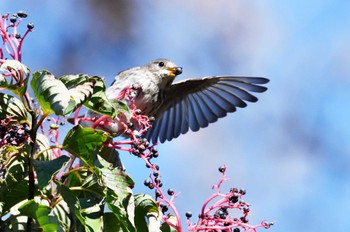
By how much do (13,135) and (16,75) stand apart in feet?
0.67

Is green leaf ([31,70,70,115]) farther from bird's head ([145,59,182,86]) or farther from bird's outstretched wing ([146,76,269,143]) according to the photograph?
bird's outstretched wing ([146,76,269,143])

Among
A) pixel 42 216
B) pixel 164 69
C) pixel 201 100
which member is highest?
pixel 201 100

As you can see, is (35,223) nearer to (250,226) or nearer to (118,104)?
(118,104)

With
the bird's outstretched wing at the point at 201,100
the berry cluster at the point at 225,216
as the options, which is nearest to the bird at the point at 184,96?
the bird's outstretched wing at the point at 201,100

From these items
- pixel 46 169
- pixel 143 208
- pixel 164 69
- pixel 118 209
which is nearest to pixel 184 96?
pixel 164 69

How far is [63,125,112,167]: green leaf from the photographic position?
9.31ft

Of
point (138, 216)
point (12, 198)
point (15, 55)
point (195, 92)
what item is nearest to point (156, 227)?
point (138, 216)

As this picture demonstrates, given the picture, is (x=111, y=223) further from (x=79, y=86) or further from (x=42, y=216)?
(x=79, y=86)

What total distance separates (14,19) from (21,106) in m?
0.46

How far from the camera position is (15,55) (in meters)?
2.93

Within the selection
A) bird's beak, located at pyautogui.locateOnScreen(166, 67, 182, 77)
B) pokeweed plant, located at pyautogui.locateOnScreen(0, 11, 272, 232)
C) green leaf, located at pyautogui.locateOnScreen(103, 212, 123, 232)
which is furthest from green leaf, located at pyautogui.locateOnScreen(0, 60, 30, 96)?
bird's beak, located at pyautogui.locateOnScreen(166, 67, 182, 77)

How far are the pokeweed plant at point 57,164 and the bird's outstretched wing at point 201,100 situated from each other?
12.2 ft

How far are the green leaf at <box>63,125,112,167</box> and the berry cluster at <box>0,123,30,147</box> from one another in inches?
6.0

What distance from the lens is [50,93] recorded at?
264 cm
